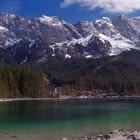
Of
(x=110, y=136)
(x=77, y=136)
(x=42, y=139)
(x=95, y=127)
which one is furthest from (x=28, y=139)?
(x=95, y=127)

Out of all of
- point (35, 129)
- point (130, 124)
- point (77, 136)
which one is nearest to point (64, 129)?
point (35, 129)

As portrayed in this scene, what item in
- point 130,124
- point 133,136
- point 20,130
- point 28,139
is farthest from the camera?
point 130,124

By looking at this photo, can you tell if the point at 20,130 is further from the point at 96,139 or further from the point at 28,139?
the point at 96,139

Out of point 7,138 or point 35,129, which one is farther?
point 35,129

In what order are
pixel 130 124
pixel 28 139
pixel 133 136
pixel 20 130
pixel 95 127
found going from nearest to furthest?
pixel 133 136, pixel 28 139, pixel 20 130, pixel 95 127, pixel 130 124

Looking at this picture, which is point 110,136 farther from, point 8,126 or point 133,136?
point 8,126

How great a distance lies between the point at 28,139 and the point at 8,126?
72.3 ft

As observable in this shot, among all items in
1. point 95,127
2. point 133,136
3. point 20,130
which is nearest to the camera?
point 133,136

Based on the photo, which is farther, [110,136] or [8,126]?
[8,126]

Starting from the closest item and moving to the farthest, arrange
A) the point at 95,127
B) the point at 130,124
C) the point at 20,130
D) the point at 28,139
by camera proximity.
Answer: the point at 28,139, the point at 20,130, the point at 95,127, the point at 130,124

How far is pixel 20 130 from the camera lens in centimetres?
7694

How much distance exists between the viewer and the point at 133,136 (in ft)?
188

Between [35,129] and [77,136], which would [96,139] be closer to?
[77,136]

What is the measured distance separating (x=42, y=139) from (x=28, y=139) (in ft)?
6.52
